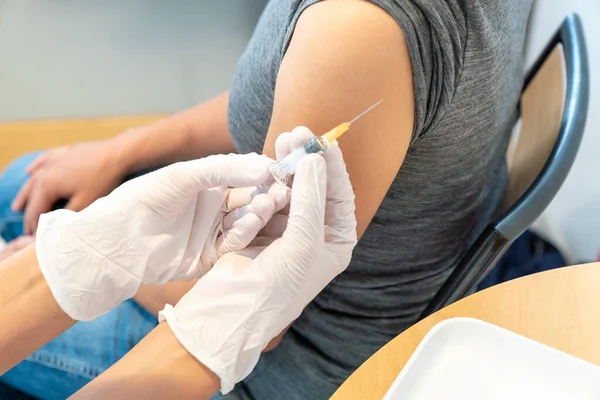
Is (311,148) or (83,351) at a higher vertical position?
(311,148)

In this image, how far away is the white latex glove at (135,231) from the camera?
1.80ft

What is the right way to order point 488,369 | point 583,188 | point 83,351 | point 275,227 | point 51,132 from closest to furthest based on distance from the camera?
point 488,369 → point 275,227 → point 83,351 → point 583,188 → point 51,132

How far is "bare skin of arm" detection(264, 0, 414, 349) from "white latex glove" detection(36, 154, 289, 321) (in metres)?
0.07

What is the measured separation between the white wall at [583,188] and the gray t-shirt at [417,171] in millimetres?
506

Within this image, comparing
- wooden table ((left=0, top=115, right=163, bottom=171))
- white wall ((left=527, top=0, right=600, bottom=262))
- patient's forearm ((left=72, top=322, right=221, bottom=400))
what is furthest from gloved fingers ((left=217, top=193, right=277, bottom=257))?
wooden table ((left=0, top=115, right=163, bottom=171))

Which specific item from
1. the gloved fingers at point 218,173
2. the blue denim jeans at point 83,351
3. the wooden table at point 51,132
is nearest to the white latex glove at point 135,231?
the gloved fingers at point 218,173

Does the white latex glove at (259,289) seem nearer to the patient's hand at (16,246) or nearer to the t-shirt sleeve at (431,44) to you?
the t-shirt sleeve at (431,44)

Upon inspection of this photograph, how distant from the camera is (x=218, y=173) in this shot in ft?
1.83

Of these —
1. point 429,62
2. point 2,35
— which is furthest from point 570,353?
point 2,35

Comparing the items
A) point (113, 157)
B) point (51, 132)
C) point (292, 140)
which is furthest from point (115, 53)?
point (292, 140)

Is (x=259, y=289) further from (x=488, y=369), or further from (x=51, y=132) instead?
(x=51, y=132)

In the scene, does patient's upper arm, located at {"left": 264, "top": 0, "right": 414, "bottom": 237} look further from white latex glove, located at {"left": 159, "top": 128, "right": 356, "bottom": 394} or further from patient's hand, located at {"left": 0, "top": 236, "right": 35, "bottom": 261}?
patient's hand, located at {"left": 0, "top": 236, "right": 35, "bottom": 261}

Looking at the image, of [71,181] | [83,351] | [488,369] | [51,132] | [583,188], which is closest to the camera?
[488,369]

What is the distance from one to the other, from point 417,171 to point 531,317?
199 millimetres
